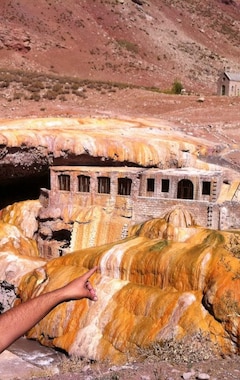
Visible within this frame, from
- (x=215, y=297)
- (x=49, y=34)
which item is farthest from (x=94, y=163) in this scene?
(x=49, y=34)

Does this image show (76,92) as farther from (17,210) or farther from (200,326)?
(200,326)

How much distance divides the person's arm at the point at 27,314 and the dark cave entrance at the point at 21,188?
87.4 ft

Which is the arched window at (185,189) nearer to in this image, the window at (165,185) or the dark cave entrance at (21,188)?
the window at (165,185)

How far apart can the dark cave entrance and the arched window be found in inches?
393

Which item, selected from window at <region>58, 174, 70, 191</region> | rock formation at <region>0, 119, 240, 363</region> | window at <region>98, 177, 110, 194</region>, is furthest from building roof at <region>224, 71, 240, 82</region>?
window at <region>58, 174, 70, 191</region>

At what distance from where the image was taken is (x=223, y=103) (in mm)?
44875

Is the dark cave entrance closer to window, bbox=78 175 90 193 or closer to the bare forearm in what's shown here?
window, bbox=78 175 90 193

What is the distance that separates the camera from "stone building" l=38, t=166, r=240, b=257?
24.9 meters

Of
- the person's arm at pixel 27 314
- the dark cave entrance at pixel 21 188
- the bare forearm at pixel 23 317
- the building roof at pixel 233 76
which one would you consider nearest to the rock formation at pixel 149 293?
the dark cave entrance at pixel 21 188

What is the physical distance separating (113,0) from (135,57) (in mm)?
21191

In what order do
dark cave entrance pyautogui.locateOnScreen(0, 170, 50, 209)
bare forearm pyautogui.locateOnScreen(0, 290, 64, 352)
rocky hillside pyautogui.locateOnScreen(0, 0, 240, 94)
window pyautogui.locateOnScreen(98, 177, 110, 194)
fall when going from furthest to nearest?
rocky hillside pyautogui.locateOnScreen(0, 0, 240, 94) < dark cave entrance pyautogui.locateOnScreen(0, 170, 50, 209) < window pyautogui.locateOnScreen(98, 177, 110, 194) < bare forearm pyautogui.locateOnScreen(0, 290, 64, 352)

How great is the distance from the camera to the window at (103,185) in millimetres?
27169

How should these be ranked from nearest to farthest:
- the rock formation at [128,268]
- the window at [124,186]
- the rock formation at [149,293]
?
the rock formation at [149,293] < the rock formation at [128,268] < the window at [124,186]

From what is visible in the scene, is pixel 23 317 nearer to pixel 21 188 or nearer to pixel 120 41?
pixel 21 188
